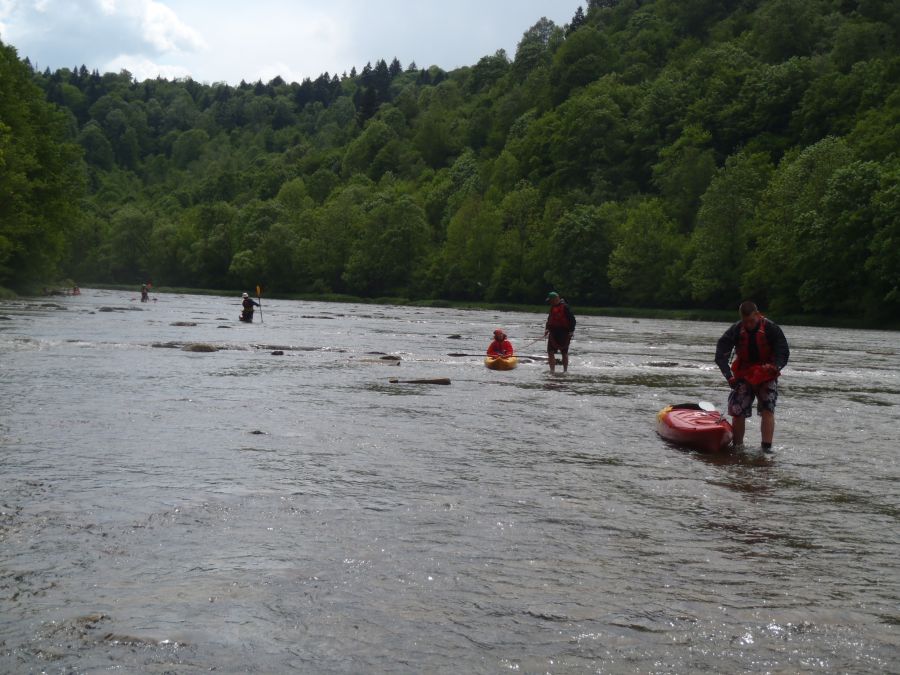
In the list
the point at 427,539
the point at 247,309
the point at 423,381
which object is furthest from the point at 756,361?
the point at 247,309

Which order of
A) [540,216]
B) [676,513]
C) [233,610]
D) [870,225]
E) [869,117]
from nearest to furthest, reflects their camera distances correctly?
[233,610] → [676,513] → [870,225] → [869,117] → [540,216]

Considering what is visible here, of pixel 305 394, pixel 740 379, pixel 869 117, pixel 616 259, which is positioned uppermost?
pixel 869 117

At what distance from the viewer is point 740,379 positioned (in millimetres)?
12195

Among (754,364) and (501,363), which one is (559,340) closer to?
(501,363)

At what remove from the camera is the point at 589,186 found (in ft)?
391

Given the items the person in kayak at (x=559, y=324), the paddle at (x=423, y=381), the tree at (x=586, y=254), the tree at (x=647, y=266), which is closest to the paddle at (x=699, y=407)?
the paddle at (x=423, y=381)

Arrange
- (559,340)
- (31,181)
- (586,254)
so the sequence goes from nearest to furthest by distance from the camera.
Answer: (559,340) → (31,181) → (586,254)

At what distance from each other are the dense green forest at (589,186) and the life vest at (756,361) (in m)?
49.1

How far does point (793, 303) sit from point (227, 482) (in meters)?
69.9

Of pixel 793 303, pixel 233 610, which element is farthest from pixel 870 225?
pixel 233 610

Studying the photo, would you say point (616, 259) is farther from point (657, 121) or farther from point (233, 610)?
point (233, 610)

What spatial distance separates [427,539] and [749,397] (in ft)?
22.2

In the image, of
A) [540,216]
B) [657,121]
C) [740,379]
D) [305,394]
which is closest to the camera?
[740,379]

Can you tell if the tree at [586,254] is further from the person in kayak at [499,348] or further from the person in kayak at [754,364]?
the person in kayak at [754,364]
